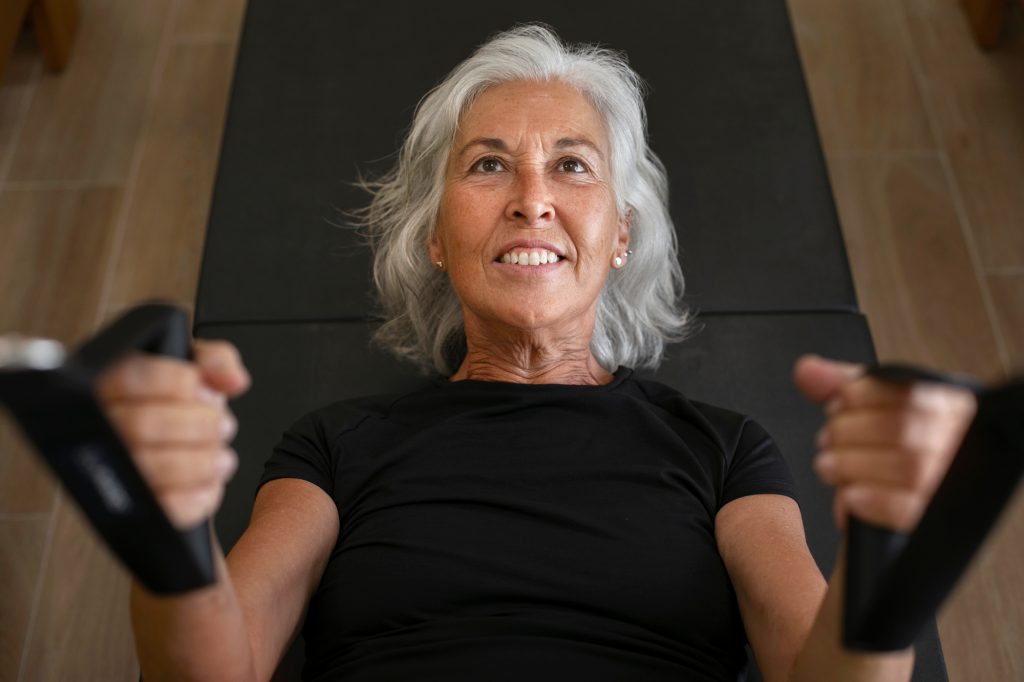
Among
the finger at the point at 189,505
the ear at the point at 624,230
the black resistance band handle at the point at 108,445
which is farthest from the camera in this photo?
the ear at the point at 624,230

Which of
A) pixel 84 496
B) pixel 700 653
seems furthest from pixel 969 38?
pixel 84 496

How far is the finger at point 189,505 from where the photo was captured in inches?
32.9

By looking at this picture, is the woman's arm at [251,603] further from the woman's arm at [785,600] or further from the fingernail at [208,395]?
the woman's arm at [785,600]

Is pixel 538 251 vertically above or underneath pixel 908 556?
underneath

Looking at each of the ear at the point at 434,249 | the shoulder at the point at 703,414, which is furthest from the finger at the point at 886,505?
the ear at the point at 434,249

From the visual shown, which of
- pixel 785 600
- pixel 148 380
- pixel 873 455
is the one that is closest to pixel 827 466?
pixel 873 455

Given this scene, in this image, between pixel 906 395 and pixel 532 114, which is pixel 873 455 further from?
pixel 532 114

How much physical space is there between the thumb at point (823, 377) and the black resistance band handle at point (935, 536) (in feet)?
0.09

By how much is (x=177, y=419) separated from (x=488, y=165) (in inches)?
33.4

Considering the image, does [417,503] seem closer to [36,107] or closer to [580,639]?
[580,639]

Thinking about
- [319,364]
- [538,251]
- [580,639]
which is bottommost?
[319,364]

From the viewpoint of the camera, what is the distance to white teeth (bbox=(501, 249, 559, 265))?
1.50 m

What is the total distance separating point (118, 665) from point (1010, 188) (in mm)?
2143

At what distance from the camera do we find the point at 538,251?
150 centimetres
